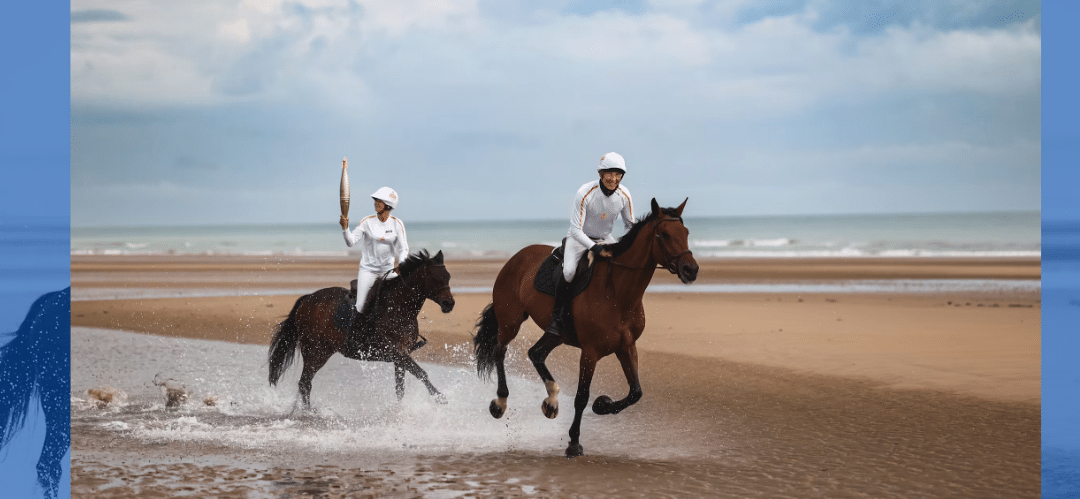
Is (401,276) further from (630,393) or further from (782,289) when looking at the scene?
(782,289)

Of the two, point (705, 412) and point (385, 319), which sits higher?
point (385, 319)

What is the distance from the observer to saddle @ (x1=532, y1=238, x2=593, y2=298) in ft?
27.3

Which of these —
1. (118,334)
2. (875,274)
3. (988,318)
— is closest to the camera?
(118,334)

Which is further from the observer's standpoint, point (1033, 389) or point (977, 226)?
point (977, 226)

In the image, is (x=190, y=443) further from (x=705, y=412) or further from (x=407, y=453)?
(x=705, y=412)

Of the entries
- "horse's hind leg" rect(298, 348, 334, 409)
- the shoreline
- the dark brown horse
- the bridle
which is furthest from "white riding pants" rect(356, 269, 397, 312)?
the shoreline

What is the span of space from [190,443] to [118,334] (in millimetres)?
9756

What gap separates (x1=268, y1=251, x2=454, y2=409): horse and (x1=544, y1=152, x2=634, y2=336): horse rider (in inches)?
54.8

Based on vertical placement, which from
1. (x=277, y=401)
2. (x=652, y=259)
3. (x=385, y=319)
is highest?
(x=652, y=259)

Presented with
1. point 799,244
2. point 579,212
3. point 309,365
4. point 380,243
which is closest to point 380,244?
point 380,243

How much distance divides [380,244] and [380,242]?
0.02 m

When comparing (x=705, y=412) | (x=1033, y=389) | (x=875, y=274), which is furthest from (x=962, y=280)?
(x=705, y=412)

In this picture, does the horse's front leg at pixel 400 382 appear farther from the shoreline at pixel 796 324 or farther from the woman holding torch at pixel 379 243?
the shoreline at pixel 796 324

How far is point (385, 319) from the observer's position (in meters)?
9.86
